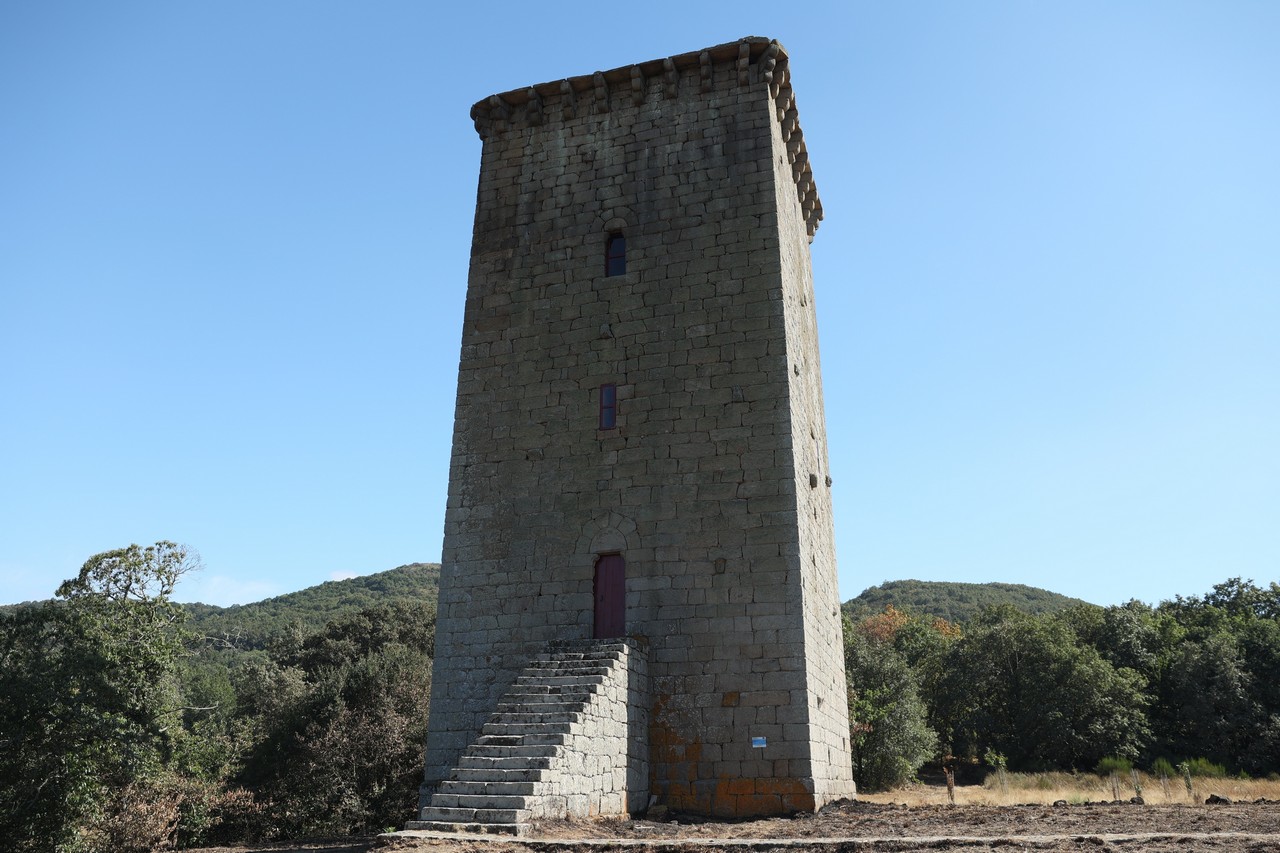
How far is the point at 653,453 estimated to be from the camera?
13.5 m

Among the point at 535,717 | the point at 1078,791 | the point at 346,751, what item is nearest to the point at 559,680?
the point at 535,717

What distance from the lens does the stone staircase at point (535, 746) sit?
8453 mm

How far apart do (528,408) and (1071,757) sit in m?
26.2

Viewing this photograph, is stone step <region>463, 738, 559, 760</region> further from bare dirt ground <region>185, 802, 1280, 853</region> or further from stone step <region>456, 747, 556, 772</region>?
bare dirt ground <region>185, 802, 1280, 853</region>

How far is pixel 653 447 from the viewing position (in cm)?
A: 1351

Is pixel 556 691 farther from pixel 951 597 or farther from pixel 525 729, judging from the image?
pixel 951 597

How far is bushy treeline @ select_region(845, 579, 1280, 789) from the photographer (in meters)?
27.6

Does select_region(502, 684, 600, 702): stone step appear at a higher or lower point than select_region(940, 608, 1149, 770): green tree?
lower

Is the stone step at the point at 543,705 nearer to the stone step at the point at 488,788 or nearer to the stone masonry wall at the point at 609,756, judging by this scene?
the stone masonry wall at the point at 609,756

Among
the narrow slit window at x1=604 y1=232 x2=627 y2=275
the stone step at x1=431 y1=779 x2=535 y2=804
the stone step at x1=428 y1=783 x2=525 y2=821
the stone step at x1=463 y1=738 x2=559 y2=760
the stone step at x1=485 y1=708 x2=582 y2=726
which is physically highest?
the narrow slit window at x1=604 y1=232 x2=627 y2=275

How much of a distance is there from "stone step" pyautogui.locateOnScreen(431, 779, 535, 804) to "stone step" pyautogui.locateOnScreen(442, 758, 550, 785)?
0.09ft

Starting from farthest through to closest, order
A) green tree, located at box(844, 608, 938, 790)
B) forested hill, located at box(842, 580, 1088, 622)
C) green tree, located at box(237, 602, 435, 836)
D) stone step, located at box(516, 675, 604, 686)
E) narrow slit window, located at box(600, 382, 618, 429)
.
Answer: forested hill, located at box(842, 580, 1088, 622)
green tree, located at box(844, 608, 938, 790)
green tree, located at box(237, 602, 435, 836)
narrow slit window, located at box(600, 382, 618, 429)
stone step, located at box(516, 675, 604, 686)

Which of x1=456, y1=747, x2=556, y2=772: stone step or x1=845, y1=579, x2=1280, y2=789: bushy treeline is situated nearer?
x1=456, y1=747, x2=556, y2=772: stone step

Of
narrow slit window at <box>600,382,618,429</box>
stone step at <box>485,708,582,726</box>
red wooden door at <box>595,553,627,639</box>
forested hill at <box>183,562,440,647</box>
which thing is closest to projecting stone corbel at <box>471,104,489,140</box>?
narrow slit window at <box>600,382,618,429</box>
